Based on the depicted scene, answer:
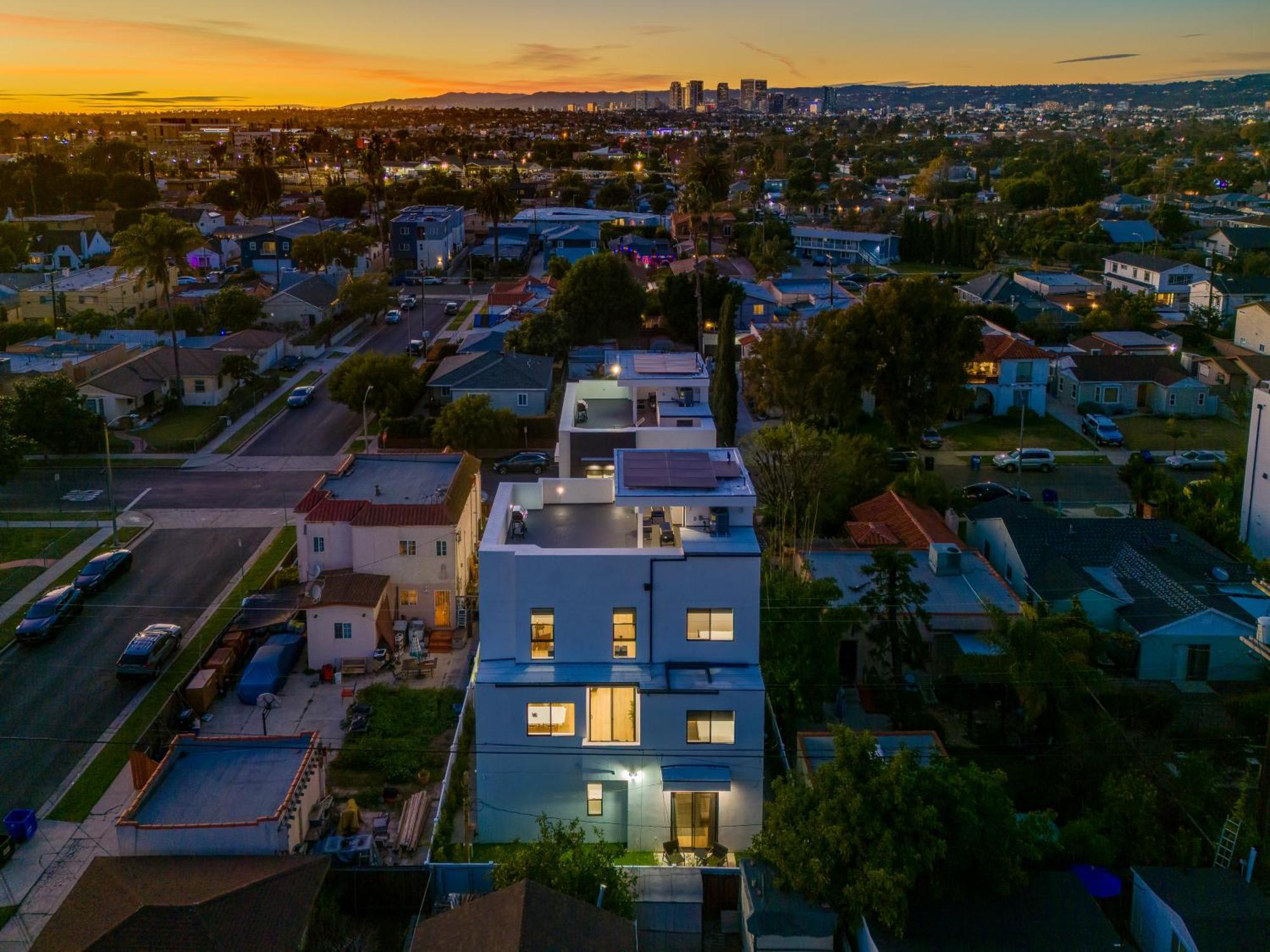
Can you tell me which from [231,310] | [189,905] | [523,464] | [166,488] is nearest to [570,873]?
[189,905]

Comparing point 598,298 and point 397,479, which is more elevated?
point 598,298

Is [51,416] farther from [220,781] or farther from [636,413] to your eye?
[220,781]

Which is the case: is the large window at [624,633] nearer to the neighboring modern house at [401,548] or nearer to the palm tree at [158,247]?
the neighboring modern house at [401,548]

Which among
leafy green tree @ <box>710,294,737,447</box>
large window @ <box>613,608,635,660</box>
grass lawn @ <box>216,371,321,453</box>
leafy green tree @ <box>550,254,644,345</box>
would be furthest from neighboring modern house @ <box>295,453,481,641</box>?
leafy green tree @ <box>550,254,644,345</box>

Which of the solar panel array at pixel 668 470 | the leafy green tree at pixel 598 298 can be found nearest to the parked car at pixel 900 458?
the solar panel array at pixel 668 470

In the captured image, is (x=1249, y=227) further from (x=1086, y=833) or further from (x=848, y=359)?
(x=1086, y=833)

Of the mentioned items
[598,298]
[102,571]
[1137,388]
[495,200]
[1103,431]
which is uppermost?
[495,200]
